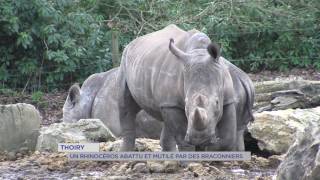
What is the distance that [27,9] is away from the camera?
Result: 14.0 meters

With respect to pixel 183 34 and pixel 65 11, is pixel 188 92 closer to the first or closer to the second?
pixel 183 34

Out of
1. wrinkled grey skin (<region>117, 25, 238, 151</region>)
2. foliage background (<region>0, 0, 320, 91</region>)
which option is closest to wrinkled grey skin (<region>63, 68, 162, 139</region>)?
foliage background (<region>0, 0, 320, 91</region>)

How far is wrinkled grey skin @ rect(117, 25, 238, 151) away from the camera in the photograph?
22.3 ft

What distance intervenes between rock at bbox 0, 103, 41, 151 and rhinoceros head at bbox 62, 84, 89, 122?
2077mm

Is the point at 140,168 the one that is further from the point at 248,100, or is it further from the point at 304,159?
the point at 304,159

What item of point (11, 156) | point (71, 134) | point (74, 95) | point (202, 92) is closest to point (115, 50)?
point (74, 95)

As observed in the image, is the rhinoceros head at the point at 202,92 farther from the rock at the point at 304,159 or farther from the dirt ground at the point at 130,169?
the rock at the point at 304,159

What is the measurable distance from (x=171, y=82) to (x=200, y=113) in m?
0.76

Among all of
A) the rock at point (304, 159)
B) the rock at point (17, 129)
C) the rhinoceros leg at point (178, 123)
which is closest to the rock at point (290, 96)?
the rock at point (17, 129)

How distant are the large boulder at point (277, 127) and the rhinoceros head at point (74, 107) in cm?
332

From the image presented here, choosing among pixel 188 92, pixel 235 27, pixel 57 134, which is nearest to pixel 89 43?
pixel 235 27

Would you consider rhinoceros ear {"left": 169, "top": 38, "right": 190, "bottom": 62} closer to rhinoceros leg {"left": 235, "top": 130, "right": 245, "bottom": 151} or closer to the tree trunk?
rhinoceros leg {"left": 235, "top": 130, "right": 245, "bottom": 151}

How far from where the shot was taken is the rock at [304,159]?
482 centimetres

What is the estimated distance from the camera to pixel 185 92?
698 cm
